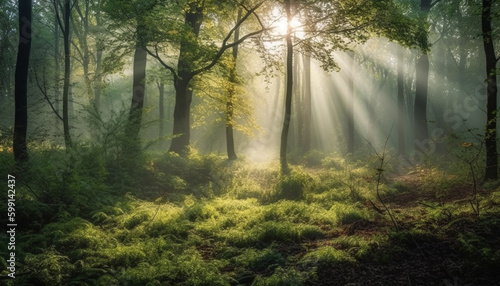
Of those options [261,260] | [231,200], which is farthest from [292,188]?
[261,260]

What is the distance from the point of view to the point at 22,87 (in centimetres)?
1035

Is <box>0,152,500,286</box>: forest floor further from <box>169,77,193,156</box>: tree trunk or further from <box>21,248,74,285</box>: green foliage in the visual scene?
<box>169,77,193,156</box>: tree trunk

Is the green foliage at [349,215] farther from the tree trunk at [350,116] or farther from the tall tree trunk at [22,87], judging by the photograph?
the tree trunk at [350,116]

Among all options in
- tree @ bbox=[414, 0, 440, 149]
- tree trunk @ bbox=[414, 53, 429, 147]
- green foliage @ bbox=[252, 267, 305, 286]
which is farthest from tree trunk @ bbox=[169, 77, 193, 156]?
tree trunk @ bbox=[414, 53, 429, 147]

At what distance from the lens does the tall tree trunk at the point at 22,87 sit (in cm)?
956

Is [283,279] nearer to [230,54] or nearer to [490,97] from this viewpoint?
[490,97]

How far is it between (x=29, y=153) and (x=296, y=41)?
10963 millimetres

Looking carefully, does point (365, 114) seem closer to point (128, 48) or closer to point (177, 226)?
point (128, 48)

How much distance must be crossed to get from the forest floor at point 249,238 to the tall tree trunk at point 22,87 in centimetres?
197

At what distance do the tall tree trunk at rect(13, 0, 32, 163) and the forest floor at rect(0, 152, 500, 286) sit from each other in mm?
1970

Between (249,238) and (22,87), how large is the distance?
30.3 feet

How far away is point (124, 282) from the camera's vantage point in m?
4.40

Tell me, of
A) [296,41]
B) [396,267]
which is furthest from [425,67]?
[396,267]

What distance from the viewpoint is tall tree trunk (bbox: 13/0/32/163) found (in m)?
9.56
